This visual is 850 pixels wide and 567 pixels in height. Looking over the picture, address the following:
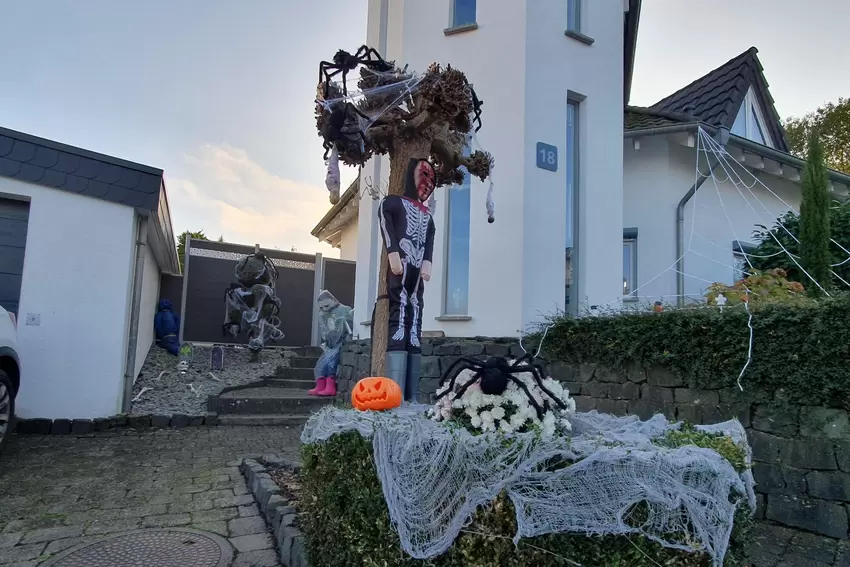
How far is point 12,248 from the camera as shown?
18.5ft

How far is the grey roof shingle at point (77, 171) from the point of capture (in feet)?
18.4

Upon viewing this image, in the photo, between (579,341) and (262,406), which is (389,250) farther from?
(262,406)

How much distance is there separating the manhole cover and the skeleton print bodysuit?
1.41 meters

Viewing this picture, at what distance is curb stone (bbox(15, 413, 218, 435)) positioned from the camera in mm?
5438

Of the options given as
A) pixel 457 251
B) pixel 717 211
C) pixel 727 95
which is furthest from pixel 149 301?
pixel 727 95

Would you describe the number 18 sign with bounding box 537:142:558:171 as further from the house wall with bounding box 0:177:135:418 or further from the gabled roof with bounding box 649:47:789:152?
the house wall with bounding box 0:177:135:418

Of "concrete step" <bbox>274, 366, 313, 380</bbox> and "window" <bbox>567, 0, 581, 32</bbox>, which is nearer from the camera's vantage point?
"window" <bbox>567, 0, 581, 32</bbox>

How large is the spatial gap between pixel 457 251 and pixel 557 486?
440 centimetres

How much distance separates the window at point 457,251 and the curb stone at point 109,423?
3.25 metres

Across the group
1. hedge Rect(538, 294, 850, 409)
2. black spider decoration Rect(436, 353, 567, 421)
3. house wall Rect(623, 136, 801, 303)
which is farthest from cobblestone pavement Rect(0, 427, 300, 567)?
house wall Rect(623, 136, 801, 303)

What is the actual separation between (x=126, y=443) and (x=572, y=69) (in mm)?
6161

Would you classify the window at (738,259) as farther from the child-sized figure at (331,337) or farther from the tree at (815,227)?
the child-sized figure at (331,337)

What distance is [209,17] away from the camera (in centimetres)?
659

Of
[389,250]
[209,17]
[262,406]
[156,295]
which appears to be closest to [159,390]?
[262,406]
